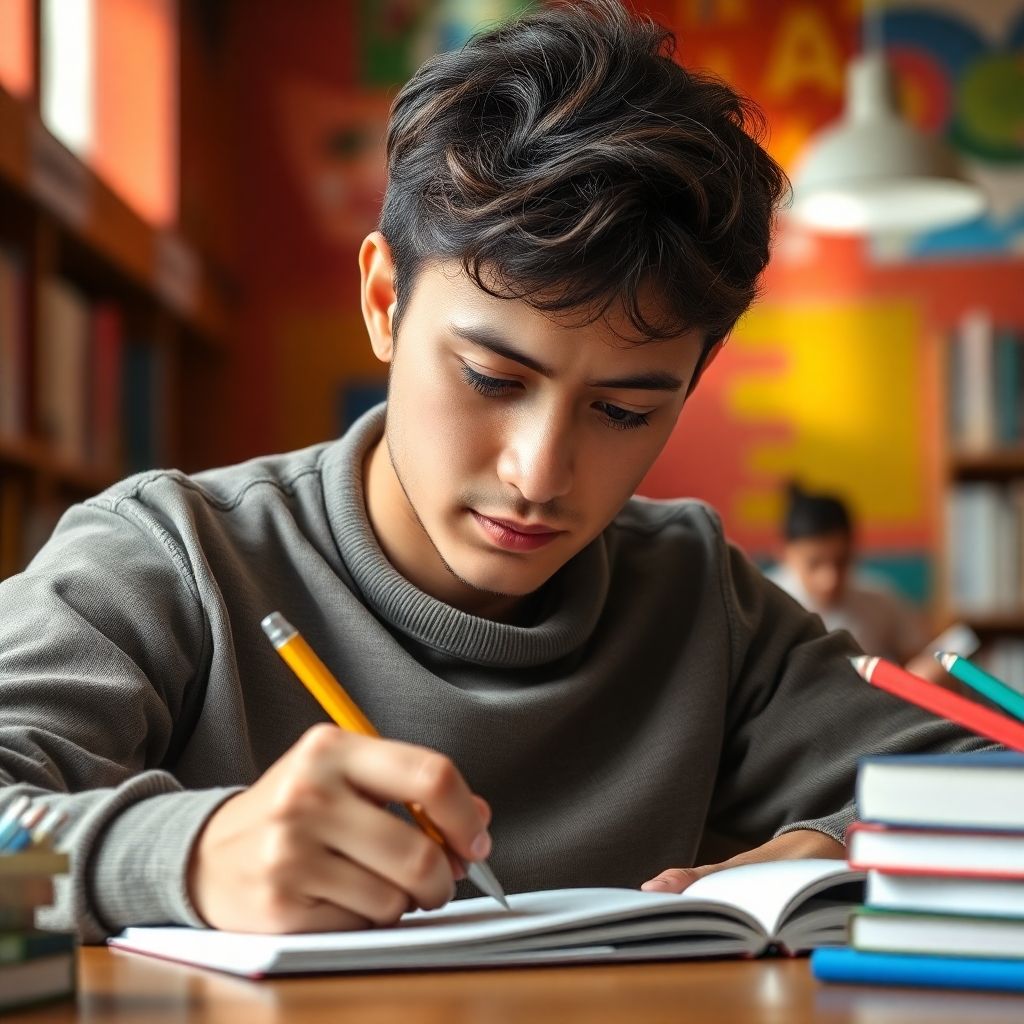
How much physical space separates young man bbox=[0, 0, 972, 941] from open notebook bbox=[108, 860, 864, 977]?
0.10 m

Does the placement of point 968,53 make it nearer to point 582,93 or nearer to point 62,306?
point 62,306

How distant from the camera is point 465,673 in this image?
1213 mm

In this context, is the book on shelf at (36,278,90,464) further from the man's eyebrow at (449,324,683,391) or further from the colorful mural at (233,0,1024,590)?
the man's eyebrow at (449,324,683,391)

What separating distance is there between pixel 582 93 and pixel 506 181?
0.09 m

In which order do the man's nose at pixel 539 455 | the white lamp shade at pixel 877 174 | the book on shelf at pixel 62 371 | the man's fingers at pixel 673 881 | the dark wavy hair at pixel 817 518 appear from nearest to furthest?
the man's fingers at pixel 673 881 → the man's nose at pixel 539 455 → the book on shelf at pixel 62 371 → the white lamp shade at pixel 877 174 → the dark wavy hair at pixel 817 518

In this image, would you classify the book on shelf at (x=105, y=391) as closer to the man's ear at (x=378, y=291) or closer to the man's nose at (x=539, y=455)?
the man's ear at (x=378, y=291)

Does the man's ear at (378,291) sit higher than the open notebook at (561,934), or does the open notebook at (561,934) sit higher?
the man's ear at (378,291)

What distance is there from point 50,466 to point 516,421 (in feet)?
6.91

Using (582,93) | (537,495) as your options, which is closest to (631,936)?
(537,495)

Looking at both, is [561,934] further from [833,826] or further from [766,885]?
[833,826]

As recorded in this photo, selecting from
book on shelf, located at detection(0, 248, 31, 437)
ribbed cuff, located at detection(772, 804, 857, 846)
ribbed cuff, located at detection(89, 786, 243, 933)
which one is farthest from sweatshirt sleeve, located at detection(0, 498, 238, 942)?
book on shelf, located at detection(0, 248, 31, 437)

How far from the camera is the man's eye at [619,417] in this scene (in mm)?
1061

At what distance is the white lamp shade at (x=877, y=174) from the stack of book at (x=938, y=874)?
2.93 metres

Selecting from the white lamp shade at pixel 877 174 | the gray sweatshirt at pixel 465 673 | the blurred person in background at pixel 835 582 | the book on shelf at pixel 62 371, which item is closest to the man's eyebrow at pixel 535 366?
the gray sweatshirt at pixel 465 673
